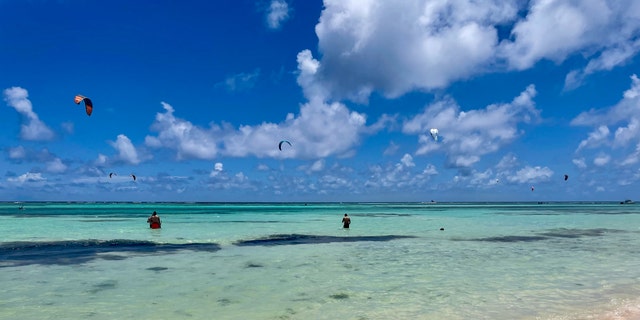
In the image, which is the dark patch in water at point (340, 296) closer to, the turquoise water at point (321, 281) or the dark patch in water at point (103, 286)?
the turquoise water at point (321, 281)

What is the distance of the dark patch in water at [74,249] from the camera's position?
76.6 ft

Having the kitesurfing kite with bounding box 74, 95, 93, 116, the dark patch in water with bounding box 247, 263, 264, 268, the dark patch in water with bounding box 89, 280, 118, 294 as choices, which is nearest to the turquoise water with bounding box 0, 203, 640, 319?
the dark patch in water with bounding box 89, 280, 118, 294

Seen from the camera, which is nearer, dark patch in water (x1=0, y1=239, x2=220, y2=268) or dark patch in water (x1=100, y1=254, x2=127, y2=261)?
dark patch in water (x1=0, y1=239, x2=220, y2=268)

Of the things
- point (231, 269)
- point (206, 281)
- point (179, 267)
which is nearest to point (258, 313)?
point (206, 281)

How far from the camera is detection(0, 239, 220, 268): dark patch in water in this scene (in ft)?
76.6

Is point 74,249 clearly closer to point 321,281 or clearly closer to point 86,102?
point 86,102

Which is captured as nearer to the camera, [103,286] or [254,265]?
[103,286]

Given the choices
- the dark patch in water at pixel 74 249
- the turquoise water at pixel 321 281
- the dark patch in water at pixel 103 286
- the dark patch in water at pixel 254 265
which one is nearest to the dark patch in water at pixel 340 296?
the turquoise water at pixel 321 281

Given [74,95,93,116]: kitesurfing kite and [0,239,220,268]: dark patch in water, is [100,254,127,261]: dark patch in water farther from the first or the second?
[74,95,93,116]: kitesurfing kite

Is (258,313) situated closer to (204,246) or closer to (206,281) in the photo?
(206,281)

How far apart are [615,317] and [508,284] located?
4827 mm

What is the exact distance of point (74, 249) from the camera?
2822 centimetres

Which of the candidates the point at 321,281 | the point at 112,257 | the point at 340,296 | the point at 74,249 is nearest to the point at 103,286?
the point at 321,281

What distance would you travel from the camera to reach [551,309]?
13.0 metres
